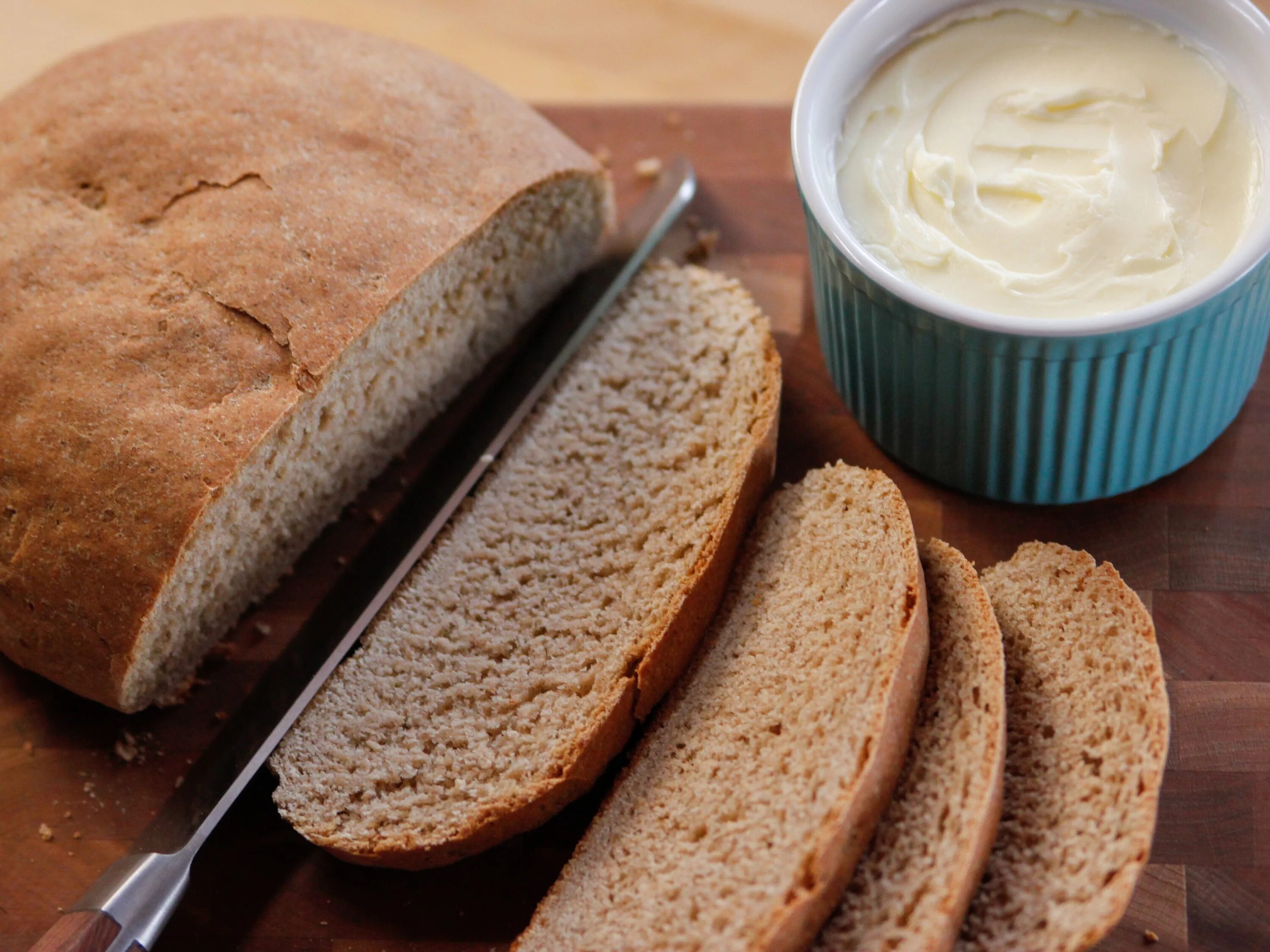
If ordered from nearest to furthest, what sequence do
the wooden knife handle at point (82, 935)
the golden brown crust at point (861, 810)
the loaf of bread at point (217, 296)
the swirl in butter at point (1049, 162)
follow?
the golden brown crust at point (861, 810) < the wooden knife handle at point (82, 935) < the swirl in butter at point (1049, 162) < the loaf of bread at point (217, 296)

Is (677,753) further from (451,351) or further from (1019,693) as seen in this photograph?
(451,351)

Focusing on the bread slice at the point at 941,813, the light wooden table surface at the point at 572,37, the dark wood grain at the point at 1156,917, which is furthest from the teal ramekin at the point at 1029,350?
the light wooden table surface at the point at 572,37

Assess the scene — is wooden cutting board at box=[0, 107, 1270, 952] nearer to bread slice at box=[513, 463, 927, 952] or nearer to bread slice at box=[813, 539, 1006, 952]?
bread slice at box=[513, 463, 927, 952]

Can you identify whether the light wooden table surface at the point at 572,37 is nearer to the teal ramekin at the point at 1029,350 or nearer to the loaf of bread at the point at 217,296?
the loaf of bread at the point at 217,296

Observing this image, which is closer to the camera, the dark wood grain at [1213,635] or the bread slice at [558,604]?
the bread slice at [558,604]

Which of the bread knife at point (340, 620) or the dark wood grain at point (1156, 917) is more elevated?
the bread knife at point (340, 620)

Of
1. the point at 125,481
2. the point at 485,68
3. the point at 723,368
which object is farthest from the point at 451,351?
the point at 485,68
